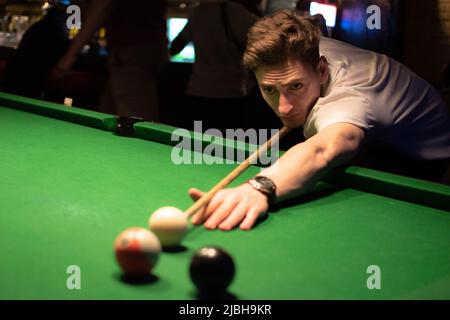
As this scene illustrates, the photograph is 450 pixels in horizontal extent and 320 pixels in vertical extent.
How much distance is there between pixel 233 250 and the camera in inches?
54.0

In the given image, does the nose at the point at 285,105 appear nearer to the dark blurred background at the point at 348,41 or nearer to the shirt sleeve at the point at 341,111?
the shirt sleeve at the point at 341,111

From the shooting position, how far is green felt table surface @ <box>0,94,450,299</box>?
1170 millimetres

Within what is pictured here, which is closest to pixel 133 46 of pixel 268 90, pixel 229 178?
pixel 268 90

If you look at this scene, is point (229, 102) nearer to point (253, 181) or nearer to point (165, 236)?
→ point (253, 181)

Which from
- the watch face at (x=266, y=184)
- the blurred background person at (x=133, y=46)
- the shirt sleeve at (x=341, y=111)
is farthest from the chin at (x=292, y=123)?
the blurred background person at (x=133, y=46)

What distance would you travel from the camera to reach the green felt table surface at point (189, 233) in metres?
1.17

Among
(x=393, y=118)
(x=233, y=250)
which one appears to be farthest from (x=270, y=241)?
(x=393, y=118)

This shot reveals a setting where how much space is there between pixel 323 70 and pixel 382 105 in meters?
0.27

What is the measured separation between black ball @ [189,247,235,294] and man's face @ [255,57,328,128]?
119 centimetres

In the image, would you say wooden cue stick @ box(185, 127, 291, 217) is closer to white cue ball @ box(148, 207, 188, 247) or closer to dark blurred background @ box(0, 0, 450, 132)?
white cue ball @ box(148, 207, 188, 247)

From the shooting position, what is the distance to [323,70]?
2.30 m

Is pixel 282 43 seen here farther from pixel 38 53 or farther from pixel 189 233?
pixel 38 53

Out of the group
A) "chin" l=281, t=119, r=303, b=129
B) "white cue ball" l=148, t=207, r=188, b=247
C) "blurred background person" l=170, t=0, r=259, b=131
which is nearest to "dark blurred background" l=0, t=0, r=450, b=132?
"blurred background person" l=170, t=0, r=259, b=131

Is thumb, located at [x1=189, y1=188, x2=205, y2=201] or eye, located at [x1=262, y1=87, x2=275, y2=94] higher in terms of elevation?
eye, located at [x1=262, y1=87, x2=275, y2=94]
